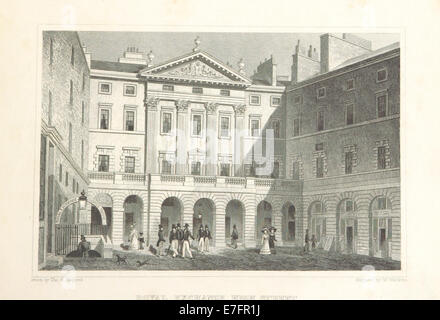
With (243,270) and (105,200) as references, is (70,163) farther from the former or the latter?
(243,270)

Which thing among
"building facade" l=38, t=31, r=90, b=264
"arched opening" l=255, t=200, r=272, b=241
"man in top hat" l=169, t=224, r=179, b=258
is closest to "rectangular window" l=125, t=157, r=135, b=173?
"building facade" l=38, t=31, r=90, b=264

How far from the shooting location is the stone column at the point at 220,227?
14.3 metres

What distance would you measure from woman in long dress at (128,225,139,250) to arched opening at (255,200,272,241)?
7.62 ft

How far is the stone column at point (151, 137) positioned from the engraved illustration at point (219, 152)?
4 cm

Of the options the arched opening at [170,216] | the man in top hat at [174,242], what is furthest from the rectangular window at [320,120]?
the man in top hat at [174,242]

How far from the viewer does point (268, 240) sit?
565 inches

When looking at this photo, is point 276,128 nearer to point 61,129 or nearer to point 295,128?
point 295,128

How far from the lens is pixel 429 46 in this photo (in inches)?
532

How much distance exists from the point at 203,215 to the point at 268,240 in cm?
133

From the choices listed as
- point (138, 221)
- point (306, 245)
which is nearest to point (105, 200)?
point (138, 221)

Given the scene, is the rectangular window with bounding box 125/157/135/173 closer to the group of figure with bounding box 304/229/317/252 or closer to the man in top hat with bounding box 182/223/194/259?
the man in top hat with bounding box 182/223/194/259

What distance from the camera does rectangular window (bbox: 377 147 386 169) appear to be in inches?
567

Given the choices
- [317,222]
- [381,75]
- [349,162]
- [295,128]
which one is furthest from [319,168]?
[381,75]

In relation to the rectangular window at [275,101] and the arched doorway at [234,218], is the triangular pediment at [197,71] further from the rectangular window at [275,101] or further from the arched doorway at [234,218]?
the arched doorway at [234,218]
